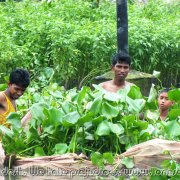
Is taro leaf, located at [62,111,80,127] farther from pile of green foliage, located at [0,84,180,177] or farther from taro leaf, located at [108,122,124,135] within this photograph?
taro leaf, located at [108,122,124,135]

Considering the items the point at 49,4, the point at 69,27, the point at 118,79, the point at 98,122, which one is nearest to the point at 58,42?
the point at 69,27

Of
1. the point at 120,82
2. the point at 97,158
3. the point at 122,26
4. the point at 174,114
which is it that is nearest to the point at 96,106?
the point at 97,158

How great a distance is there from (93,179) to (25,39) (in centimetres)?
569

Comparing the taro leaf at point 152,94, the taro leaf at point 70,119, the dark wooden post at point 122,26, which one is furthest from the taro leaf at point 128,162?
the dark wooden post at point 122,26

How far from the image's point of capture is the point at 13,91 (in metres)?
5.64

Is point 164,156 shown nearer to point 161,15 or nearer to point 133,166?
point 133,166

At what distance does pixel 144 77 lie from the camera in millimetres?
8641

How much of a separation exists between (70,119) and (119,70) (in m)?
2.48

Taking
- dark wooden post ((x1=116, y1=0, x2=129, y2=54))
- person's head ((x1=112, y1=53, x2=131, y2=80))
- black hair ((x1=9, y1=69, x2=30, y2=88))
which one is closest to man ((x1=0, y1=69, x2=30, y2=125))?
black hair ((x1=9, y1=69, x2=30, y2=88))

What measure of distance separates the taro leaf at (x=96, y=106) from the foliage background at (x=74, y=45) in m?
3.01

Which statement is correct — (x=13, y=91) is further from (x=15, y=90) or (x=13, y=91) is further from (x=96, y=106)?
(x=96, y=106)

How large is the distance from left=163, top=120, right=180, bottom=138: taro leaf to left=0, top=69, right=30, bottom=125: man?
137 centimetres

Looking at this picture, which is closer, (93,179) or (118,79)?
(93,179)

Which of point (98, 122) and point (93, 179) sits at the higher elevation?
point (98, 122)
